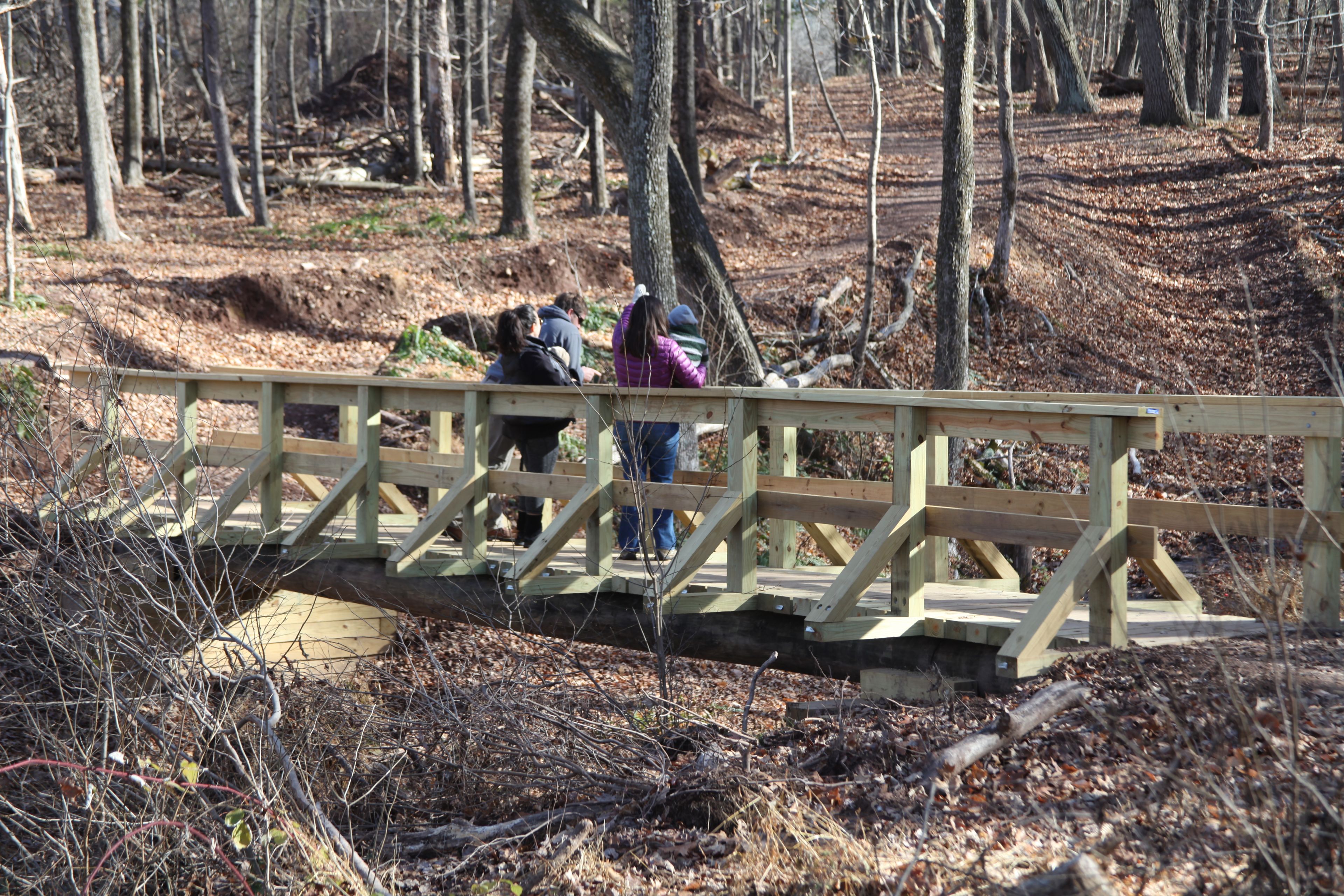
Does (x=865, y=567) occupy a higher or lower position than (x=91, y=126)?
lower

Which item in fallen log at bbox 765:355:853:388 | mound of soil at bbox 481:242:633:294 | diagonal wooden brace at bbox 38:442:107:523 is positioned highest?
mound of soil at bbox 481:242:633:294

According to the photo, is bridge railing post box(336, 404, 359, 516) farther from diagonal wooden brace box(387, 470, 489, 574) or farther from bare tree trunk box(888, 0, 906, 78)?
bare tree trunk box(888, 0, 906, 78)

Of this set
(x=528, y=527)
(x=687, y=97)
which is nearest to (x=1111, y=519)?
(x=528, y=527)

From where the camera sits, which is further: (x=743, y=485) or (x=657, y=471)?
(x=657, y=471)

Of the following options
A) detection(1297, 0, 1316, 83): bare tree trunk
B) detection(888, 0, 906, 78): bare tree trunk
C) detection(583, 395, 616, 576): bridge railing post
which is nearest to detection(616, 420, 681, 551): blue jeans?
detection(583, 395, 616, 576): bridge railing post

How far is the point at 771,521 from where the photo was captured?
715 centimetres

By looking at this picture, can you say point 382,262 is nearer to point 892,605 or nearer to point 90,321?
point 90,321

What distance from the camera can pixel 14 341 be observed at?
1166 cm

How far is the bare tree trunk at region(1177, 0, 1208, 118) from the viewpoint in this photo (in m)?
27.8

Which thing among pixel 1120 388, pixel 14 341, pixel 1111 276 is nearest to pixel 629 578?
pixel 14 341

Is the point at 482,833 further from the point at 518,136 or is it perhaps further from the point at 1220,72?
the point at 1220,72

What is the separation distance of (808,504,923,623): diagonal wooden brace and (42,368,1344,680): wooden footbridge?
0.01 metres

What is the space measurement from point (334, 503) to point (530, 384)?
1.57 metres

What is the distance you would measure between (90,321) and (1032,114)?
2937cm
